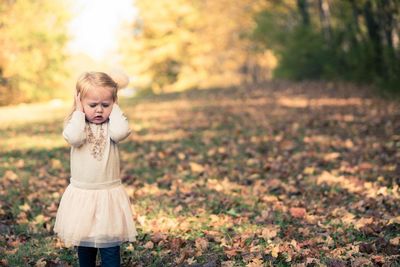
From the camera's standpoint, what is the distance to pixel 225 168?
814cm

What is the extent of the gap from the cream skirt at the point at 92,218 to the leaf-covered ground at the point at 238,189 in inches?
34.3

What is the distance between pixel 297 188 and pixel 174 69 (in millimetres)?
34721

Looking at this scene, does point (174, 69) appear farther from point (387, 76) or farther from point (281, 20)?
point (387, 76)

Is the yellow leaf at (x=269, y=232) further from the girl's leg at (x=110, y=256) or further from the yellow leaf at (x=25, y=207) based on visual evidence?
the yellow leaf at (x=25, y=207)

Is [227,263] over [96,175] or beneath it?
beneath

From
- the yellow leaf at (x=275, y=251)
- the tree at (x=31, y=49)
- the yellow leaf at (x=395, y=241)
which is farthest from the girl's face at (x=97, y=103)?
the tree at (x=31, y=49)

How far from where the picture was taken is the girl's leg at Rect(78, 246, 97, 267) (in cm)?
389

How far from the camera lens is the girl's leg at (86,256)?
389cm

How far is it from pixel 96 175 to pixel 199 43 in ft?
122

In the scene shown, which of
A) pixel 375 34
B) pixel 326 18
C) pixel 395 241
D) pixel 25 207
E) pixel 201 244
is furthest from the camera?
pixel 326 18

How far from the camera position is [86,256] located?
12.8 feet

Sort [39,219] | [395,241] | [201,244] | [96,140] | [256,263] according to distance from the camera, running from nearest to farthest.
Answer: [96,140] → [256,263] → [395,241] → [201,244] → [39,219]

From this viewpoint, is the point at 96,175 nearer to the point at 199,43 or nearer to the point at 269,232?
Answer: the point at 269,232

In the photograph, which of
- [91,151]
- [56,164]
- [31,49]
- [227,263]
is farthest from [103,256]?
[31,49]
